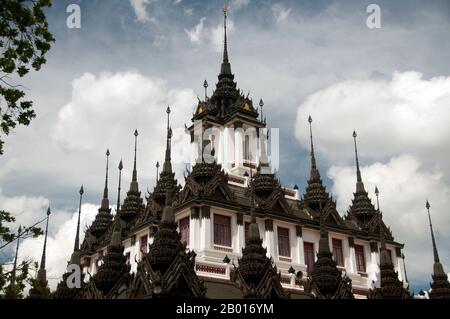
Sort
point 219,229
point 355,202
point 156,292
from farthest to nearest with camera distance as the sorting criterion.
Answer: point 355,202 → point 219,229 → point 156,292

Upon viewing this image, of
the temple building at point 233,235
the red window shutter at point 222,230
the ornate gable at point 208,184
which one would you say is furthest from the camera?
the ornate gable at point 208,184

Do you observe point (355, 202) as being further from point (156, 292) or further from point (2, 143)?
point (2, 143)

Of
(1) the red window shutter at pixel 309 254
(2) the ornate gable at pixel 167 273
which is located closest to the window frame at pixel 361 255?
(1) the red window shutter at pixel 309 254

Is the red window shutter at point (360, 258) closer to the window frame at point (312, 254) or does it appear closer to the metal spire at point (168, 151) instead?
the window frame at point (312, 254)

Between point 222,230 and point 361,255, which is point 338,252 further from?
point 222,230

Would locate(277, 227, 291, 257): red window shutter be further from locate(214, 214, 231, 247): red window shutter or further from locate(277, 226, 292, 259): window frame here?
locate(214, 214, 231, 247): red window shutter

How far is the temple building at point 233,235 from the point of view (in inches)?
1339

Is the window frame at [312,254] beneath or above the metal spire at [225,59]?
beneath

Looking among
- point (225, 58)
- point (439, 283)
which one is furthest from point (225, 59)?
point (439, 283)

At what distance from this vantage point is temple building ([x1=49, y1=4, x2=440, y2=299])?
34.0 m
